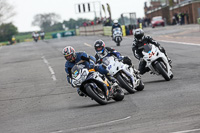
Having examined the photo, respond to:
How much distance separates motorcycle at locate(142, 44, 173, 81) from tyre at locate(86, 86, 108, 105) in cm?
306

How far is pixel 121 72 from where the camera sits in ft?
38.9

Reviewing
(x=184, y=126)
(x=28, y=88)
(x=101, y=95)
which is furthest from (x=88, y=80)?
(x=28, y=88)

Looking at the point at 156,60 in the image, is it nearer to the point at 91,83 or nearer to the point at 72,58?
the point at 72,58

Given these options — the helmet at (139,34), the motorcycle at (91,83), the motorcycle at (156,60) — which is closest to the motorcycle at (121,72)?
the motorcycle at (91,83)

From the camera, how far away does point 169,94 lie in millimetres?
11234

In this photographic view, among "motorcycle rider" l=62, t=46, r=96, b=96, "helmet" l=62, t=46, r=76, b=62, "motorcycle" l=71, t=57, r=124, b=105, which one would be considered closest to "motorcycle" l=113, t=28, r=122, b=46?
"motorcycle rider" l=62, t=46, r=96, b=96

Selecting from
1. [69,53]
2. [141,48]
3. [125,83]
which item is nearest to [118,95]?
[125,83]

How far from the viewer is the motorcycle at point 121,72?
1171 cm

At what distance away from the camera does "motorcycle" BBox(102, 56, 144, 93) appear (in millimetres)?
11711

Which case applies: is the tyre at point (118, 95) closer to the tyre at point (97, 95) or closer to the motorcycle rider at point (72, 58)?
the tyre at point (97, 95)

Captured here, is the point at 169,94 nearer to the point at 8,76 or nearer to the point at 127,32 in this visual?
the point at 8,76

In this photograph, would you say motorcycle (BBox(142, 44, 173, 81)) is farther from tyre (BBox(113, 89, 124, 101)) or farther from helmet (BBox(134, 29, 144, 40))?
tyre (BBox(113, 89, 124, 101))

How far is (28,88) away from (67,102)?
4.66 meters

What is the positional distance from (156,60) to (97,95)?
351 cm
